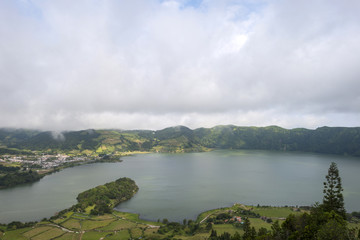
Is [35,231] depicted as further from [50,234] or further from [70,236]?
[70,236]

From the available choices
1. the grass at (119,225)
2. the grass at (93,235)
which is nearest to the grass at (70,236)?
the grass at (93,235)

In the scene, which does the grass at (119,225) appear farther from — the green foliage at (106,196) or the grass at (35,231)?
the grass at (35,231)

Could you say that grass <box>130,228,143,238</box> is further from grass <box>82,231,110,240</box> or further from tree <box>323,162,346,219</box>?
tree <box>323,162,346,219</box>

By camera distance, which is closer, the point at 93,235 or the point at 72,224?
the point at 93,235

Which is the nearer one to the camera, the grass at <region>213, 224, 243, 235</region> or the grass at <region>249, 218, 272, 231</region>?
the grass at <region>213, 224, 243, 235</region>

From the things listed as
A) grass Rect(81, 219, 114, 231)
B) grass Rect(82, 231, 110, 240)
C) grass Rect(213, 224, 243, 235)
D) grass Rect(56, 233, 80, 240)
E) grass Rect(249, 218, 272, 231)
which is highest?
grass Rect(249, 218, 272, 231)

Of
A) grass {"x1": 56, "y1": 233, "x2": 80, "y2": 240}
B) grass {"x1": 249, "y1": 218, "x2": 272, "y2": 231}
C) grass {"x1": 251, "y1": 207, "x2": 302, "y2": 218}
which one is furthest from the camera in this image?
grass {"x1": 251, "y1": 207, "x2": 302, "y2": 218}

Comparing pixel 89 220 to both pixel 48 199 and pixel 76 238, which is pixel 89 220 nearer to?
pixel 76 238

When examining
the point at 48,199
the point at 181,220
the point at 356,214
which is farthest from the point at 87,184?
the point at 356,214

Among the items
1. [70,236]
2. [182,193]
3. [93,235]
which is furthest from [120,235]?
[182,193]

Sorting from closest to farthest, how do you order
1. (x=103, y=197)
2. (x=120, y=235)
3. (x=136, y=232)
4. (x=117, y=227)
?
(x=120, y=235) → (x=136, y=232) → (x=117, y=227) → (x=103, y=197)

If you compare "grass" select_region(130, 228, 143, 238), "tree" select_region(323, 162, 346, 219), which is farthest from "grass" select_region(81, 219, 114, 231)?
"tree" select_region(323, 162, 346, 219)
